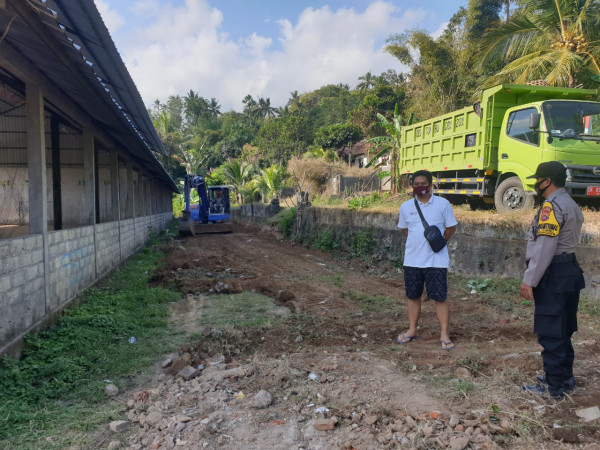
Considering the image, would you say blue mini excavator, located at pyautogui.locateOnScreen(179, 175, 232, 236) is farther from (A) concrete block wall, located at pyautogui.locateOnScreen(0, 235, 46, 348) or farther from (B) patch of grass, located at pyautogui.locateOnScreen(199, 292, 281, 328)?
(A) concrete block wall, located at pyautogui.locateOnScreen(0, 235, 46, 348)

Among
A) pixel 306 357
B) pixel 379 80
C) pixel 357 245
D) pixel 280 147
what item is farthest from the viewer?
pixel 379 80

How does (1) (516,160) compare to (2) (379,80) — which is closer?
(1) (516,160)

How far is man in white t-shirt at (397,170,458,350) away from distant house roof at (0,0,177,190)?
346 cm

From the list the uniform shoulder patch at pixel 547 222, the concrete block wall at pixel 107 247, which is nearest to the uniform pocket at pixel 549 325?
the uniform shoulder patch at pixel 547 222

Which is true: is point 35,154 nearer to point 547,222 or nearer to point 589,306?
point 547,222

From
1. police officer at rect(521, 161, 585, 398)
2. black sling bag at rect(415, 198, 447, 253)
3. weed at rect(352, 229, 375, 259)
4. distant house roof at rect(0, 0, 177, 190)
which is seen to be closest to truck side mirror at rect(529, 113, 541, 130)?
weed at rect(352, 229, 375, 259)

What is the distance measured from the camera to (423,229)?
181 inches

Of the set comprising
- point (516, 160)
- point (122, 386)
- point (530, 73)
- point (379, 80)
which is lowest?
point (122, 386)

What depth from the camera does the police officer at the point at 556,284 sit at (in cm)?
327

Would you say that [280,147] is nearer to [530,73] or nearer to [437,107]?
[437,107]

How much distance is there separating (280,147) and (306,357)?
3397 centimetres

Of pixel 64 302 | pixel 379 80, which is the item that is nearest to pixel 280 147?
pixel 379 80

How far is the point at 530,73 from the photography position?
13.7m

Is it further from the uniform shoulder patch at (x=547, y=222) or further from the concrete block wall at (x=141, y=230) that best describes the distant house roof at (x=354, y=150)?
the uniform shoulder patch at (x=547, y=222)
